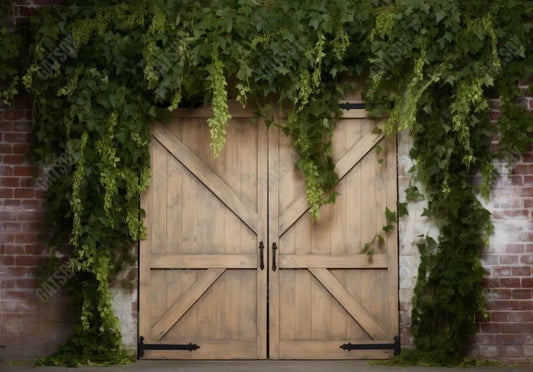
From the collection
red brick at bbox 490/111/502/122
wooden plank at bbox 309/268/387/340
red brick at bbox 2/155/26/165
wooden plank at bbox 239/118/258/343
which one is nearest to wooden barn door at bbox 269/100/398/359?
wooden plank at bbox 309/268/387/340

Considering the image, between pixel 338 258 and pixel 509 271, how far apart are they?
1.42 meters

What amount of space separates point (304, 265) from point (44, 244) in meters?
2.21

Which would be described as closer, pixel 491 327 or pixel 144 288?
pixel 491 327

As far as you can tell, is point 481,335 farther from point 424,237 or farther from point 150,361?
point 150,361

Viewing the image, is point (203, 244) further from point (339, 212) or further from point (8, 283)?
point (8, 283)

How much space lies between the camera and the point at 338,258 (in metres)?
6.96

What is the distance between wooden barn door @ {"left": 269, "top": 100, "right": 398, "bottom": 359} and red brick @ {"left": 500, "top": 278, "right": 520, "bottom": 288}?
0.89 m

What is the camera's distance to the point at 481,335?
6.83 metres

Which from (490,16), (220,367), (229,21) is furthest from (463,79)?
(220,367)

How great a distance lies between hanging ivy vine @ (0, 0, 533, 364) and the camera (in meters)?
6.64

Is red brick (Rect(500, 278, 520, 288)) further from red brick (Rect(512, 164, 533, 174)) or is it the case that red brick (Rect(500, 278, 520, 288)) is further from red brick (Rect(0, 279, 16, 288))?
red brick (Rect(0, 279, 16, 288))

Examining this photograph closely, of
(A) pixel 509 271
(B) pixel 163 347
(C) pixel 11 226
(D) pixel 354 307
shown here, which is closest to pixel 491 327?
(A) pixel 509 271

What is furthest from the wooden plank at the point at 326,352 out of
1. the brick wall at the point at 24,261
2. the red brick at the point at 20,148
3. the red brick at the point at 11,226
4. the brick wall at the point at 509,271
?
the red brick at the point at 20,148

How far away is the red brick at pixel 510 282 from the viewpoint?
22.4 ft
